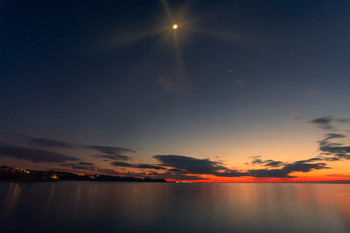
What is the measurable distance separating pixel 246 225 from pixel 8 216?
43329 mm

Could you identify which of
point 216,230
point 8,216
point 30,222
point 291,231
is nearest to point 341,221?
point 291,231

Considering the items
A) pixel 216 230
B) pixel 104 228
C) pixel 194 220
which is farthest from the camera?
pixel 194 220

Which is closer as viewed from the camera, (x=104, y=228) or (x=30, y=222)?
(x=104, y=228)

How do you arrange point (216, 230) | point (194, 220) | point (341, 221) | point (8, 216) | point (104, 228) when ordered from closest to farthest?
point (104, 228) < point (216, 230) < point (8, 216) < point (194, 220) < point (341, 221)

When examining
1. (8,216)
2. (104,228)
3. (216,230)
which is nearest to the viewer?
(104,228)

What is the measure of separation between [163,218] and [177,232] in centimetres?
1147

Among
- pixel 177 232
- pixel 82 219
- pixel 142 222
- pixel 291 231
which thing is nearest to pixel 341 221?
pixel 291 231

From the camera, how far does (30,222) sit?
113 feet

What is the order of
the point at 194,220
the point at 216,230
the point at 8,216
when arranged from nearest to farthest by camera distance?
the point at 216,230 < the point at 8,216 < the point at 194,220

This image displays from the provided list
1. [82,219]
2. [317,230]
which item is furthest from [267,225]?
[82,219]

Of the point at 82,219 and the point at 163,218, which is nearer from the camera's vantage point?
the point at 82,219

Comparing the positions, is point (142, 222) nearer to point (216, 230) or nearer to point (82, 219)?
point (82, 219)

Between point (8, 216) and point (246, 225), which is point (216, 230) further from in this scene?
point (8, 216)

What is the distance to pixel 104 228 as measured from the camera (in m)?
32.2
